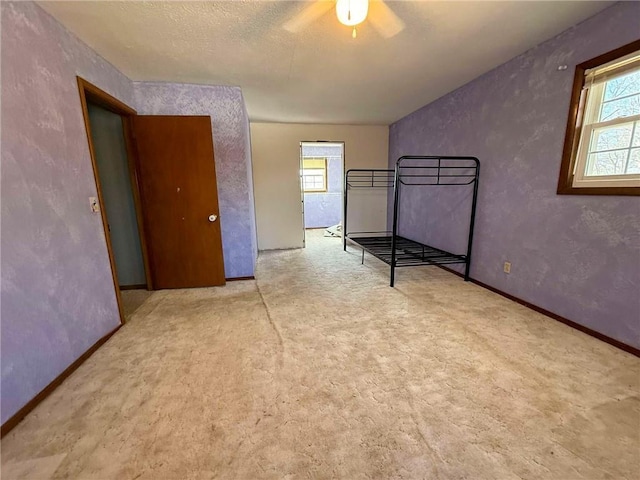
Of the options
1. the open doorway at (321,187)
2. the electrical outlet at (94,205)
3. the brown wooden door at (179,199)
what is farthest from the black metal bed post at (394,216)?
the open doorway at (321,187)

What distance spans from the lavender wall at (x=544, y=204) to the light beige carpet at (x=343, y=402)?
0.32 metres

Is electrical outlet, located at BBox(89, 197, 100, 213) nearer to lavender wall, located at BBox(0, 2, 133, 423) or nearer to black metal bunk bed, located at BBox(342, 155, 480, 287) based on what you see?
lavender wall, located at BBox(0, 2, 133, 423)

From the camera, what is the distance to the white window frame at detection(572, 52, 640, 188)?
175 cm

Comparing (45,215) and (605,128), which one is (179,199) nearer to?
(45,215)

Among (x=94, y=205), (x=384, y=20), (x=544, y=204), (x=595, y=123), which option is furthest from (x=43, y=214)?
(x=595, y=123)

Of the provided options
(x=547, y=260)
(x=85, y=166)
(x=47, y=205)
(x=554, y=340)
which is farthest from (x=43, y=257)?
(x=547, y=260)

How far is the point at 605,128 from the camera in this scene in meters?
1.89

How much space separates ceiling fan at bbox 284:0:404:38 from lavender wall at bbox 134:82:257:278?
1353mm

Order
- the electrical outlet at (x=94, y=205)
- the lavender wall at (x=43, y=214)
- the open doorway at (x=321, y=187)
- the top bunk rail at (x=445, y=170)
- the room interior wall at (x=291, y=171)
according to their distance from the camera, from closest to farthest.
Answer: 1. the lavender wall at (x=43, y=214)
2. the electrical outlet at (x=94, y=205)
3. the top bunk rail at (x=445, y=170)
4. the room interior wall at (x=291, y=171)
5. the open doorway at (x=321, y=187)

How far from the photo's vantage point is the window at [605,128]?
1.75m

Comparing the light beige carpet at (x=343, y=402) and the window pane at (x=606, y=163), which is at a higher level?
the window pane at (x=606, y=163)

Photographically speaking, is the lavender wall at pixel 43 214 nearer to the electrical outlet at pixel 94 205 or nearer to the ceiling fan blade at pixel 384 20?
the electrical outlet at pixel 94 205

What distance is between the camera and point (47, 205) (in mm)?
1568

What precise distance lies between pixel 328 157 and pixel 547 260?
5.68m
